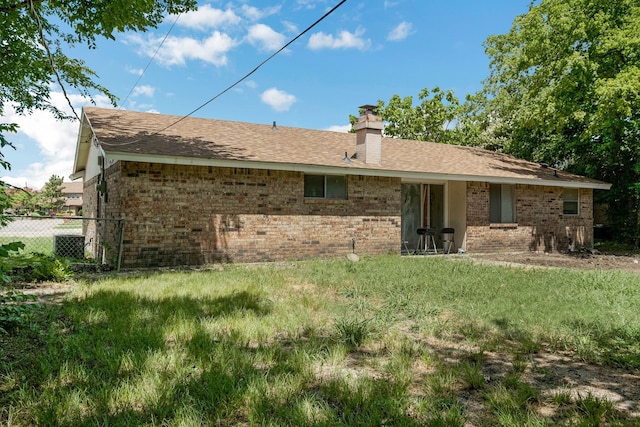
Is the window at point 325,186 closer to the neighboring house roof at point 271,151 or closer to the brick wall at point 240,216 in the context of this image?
the brick wall at point 240,216

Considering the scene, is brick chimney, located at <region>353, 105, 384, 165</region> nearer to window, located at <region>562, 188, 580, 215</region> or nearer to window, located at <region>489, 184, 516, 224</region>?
window, located at <region>489, 184, 516, 224</region>

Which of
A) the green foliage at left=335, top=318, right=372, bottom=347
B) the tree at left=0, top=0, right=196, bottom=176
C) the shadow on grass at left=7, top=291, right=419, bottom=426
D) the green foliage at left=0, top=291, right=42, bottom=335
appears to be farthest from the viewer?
the tree at left=0, top=0, right=196, bottom=176

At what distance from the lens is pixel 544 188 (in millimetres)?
16734

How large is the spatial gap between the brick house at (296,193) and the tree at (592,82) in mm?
2444

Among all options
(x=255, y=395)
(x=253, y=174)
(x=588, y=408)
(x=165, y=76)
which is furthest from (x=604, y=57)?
(x=255, y=395)

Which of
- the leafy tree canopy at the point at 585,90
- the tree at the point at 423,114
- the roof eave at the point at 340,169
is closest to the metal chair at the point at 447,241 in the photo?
the roof eave at the point at 340,169

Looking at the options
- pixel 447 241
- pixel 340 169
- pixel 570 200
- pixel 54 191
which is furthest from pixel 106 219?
pixel 54 191

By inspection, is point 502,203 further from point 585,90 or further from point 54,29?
point 54,29

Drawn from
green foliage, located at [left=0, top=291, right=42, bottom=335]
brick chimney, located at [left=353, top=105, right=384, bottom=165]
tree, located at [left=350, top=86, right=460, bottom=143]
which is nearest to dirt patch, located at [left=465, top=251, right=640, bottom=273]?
brick chimney, located at [left=353, top=105, right=384, bottom=165]

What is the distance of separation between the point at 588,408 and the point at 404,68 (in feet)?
62.9

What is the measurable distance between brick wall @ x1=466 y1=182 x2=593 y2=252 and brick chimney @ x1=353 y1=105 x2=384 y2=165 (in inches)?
152

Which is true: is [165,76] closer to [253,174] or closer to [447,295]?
[253,174]

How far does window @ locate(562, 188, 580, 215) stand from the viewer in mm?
17422

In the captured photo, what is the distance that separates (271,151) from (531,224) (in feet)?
35.4
